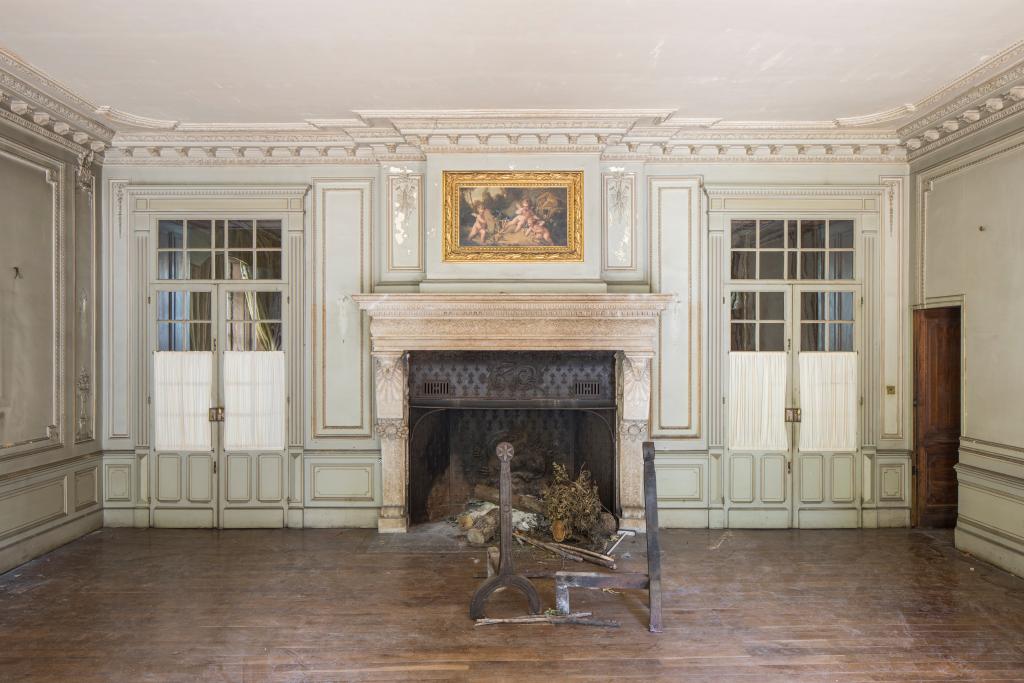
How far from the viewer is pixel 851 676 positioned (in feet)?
10.6

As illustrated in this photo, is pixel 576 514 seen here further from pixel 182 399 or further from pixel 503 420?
pixel 182 399

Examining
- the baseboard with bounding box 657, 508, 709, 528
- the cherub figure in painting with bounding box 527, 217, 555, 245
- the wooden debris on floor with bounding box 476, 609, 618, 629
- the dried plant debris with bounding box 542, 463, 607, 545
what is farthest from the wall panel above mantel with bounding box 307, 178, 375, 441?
the baseboard with bounding box 657, 508, 709, 528

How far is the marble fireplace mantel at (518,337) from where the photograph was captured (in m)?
5.42

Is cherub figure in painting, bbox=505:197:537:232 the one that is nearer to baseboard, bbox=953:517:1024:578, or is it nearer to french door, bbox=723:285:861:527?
french door, bbox=723:285:861:527

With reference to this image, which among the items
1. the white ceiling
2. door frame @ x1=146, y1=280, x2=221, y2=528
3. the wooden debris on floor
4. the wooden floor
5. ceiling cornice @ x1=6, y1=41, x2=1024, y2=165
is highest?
the white ceiling

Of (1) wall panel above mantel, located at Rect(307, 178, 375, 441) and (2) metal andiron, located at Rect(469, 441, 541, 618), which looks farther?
(1) wall panel above mantel, located at Rect(307, 178, 375, 441)

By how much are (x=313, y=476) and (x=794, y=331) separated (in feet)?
14.9

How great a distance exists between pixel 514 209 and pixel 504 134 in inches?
24.6

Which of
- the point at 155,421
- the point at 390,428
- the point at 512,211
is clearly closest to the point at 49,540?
the point at 155,421

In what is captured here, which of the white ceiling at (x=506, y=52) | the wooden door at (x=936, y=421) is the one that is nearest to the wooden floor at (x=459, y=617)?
the wooden door at (x=936, y=421)

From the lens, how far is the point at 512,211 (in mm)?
5590

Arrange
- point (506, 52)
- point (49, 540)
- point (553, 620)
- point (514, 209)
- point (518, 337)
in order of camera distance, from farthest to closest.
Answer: point (514, 209) → point (518, 337) → point (49, 540) → point (506, 52) → point (553, 620)

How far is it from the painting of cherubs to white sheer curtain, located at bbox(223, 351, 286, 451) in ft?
6.99

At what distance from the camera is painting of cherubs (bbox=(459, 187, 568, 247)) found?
18.3 feet
